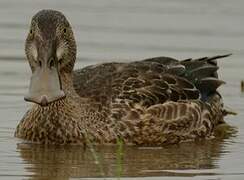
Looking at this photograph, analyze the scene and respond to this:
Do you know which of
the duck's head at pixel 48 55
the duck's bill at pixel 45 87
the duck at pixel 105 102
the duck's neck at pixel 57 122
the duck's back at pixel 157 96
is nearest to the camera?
the duck's bill at pixel 45 87

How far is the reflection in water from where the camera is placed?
12.4 meters

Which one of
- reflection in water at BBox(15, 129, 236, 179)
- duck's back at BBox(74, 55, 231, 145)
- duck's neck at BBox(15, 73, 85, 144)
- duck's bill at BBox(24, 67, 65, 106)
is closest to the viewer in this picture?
reflection in water at BBox(15, 129, 236, 179)

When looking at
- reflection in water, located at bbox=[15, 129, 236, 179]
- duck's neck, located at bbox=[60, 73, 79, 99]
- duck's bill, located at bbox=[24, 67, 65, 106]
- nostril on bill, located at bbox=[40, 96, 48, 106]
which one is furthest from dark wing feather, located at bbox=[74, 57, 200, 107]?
nostril on bill, located at bbox=[40, 96, 48, 106]

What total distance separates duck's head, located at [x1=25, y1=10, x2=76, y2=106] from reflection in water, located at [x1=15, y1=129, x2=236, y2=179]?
0.67 meters

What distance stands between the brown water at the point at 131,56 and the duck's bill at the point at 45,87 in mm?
→ 653

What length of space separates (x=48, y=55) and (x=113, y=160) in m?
1.26

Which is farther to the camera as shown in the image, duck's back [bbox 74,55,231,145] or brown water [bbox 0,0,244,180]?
duck's back [bbox 74,55,231,145]

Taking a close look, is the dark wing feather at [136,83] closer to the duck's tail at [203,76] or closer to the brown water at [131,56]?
the duck's tail at [203,76]

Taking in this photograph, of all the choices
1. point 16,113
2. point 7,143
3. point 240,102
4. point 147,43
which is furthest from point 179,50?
point 7,143

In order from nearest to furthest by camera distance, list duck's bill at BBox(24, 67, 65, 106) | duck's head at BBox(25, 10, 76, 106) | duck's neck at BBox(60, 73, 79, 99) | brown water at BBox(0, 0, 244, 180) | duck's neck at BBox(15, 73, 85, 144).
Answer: brown water at BBox(0, 0, 244, 180), duck's bill at BBox(24, 67, 65, 106), duck's head at BBox(25, 10, 76, 106), duck's neck at BBox(15, 73, 85, 144), duck's neck at BBox(60, 73, 79, 99)

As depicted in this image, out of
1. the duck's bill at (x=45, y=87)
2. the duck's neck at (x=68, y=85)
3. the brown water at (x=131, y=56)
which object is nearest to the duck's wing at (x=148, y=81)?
the duck's neck at (x=68, y=85)

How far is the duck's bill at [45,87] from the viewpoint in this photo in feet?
41.6

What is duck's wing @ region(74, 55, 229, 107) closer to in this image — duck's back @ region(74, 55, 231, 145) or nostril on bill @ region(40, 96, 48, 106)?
duck's back @ region(74, 55, 231, 145)

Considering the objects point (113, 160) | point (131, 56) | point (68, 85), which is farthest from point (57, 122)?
point (131, 56)
